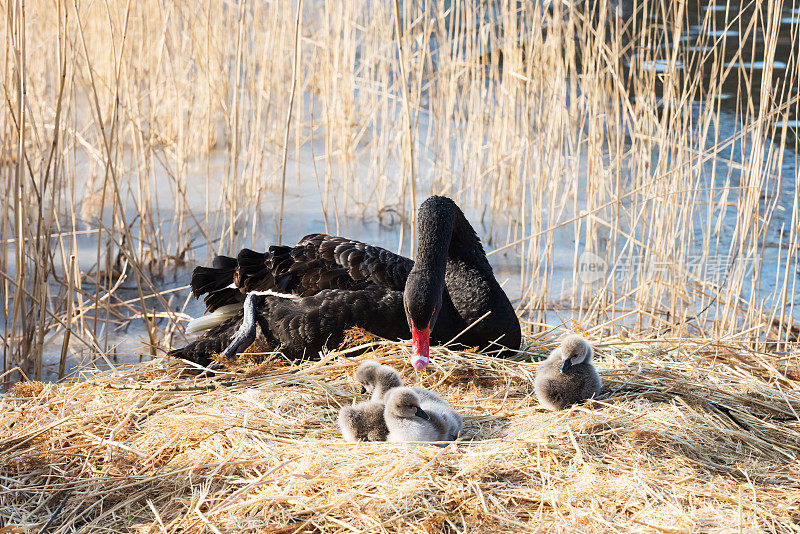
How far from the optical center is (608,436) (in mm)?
2508

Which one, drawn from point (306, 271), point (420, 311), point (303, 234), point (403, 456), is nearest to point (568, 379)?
point (420, 311)

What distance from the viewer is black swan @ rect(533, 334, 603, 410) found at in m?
2.68

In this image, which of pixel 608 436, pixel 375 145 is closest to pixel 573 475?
pixel 608 436

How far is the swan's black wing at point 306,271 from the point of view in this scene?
3.30 metres

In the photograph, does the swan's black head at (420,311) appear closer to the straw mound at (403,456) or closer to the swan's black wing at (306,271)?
the straw mound at (403,456)

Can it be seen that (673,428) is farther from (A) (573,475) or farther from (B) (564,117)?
(B) (564,117)

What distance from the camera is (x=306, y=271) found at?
338cm

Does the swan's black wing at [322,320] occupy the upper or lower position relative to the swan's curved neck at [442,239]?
lower

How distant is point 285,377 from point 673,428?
1348mm

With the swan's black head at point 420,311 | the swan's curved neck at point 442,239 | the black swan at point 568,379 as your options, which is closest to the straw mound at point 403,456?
the black swan at point 568,379

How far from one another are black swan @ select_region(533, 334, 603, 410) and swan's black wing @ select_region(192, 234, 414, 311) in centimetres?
79

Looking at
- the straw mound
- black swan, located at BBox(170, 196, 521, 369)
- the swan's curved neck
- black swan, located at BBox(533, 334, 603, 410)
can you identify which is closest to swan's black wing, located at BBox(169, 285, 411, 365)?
black swan, located at BBox(170, 196, 521, 369)

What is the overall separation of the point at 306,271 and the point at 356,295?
0.28 metres

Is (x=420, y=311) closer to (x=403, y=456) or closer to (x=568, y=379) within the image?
(x=568, y=379)
